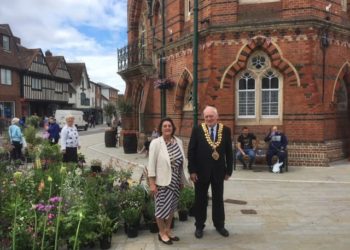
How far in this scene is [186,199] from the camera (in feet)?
22.4

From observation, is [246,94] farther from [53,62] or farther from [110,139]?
[53,62]

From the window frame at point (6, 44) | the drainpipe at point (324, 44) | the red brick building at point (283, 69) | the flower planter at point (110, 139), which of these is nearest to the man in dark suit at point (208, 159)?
the red brick building at point (283, 69)

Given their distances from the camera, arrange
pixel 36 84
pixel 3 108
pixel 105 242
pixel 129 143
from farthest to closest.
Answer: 1. pixel 36 84
2. pixel 3 108
3. pixel 129 143
4. pixel 105 242

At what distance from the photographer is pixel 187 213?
22.4ft

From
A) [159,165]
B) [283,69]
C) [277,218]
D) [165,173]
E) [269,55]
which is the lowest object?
[277,218]

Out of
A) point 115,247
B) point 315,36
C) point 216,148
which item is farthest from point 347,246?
point 315,36

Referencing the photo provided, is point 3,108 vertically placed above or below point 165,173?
above

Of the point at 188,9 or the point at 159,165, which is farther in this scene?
the point at 188,9

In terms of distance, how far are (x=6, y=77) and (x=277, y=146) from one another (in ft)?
118

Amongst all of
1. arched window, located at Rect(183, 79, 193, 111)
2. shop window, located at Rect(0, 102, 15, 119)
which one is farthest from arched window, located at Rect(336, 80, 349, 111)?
shop window, located at Rect(0, 102, 15, 119)

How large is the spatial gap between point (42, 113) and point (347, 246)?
50.1 m

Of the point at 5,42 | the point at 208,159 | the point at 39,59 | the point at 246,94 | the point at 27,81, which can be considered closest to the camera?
the point at 208,159

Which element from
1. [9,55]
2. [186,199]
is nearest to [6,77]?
[9,55]

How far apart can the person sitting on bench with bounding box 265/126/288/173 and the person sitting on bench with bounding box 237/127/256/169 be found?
21.5 inches
